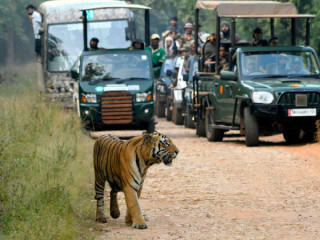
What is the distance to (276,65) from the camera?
16609 millimetres

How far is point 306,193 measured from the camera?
10555 mm

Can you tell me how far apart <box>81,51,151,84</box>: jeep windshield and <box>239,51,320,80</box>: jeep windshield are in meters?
3.04

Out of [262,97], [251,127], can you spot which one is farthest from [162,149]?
[251,127]

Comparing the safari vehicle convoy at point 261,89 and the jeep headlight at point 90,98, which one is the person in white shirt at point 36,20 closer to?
the jeep headlight at point 90,98

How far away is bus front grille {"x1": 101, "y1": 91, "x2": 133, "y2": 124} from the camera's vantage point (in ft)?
60.8

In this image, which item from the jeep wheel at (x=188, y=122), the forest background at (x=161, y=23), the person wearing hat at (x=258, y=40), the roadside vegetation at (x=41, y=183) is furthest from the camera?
the forest background at (x=161, y=23)

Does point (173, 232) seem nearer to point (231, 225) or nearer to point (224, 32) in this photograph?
point (231, 225)

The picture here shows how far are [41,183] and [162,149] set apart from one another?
183cm

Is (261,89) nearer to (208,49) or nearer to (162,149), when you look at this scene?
(208,49)

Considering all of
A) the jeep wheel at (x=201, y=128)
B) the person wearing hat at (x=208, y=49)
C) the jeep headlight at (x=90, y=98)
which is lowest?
the jeep wheel at (x=201, y=128)

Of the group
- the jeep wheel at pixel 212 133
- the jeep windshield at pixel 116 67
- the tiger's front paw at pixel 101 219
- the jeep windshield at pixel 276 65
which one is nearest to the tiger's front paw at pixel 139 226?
the tiger's front paw at pixel 101 219

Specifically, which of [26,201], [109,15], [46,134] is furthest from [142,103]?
[26,201]

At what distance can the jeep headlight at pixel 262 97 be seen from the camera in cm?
1532

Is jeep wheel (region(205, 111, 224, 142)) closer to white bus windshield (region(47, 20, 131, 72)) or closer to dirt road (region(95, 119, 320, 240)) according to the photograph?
dirt road (region(95, 119, 320, 240))
